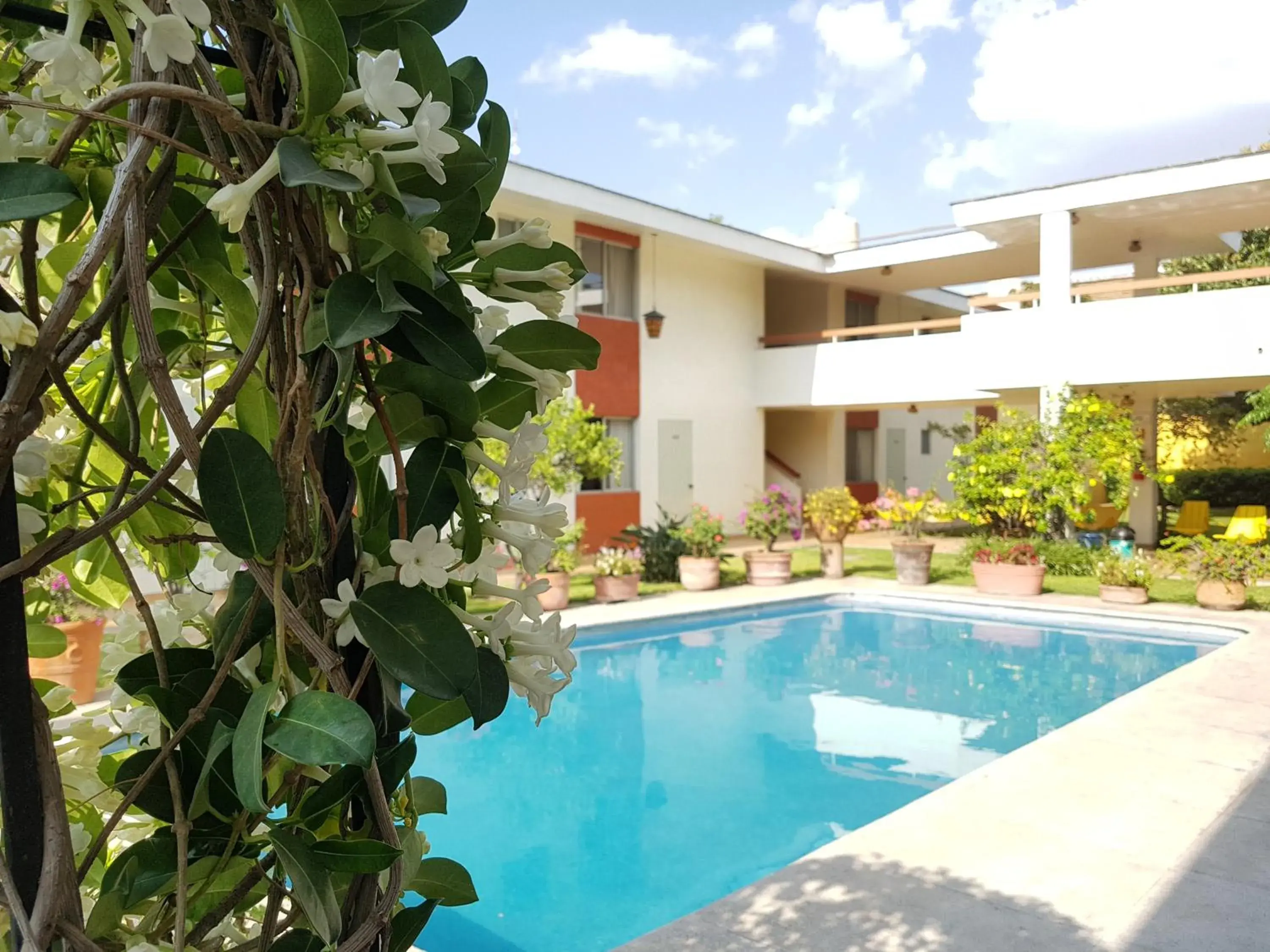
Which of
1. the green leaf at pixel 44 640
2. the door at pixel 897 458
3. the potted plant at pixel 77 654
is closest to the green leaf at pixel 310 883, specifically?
the green leaf at pixel 44 640

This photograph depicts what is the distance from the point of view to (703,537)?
12.3 metres

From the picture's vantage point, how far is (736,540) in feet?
55.8

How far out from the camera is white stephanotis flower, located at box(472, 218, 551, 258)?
759 mm

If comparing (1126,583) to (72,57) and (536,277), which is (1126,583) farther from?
(72,57)

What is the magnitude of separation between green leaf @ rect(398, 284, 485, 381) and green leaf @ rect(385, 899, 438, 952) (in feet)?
1.36

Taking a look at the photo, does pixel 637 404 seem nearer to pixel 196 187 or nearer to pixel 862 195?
pixel 196 187

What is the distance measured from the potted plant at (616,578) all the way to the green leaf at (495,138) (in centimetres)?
1024

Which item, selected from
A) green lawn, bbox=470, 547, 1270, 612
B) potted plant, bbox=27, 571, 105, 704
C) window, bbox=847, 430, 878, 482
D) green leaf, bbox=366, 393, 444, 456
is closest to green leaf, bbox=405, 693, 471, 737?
green leaf, bbox=366, 393, 444, 456

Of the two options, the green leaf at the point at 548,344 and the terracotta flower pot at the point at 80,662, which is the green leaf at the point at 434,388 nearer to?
the green leaf at the point at 548,344

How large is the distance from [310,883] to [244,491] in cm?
26

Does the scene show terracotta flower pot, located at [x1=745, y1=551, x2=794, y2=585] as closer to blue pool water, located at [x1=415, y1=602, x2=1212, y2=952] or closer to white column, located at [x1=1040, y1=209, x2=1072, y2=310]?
blue pool water, located at [x1=415, y1=602, x2=1212, y2=952]

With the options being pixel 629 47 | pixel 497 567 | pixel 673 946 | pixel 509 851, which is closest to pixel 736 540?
pixel 509 851

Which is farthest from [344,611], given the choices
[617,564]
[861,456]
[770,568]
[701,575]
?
[861,456]

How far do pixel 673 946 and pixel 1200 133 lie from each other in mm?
91730
